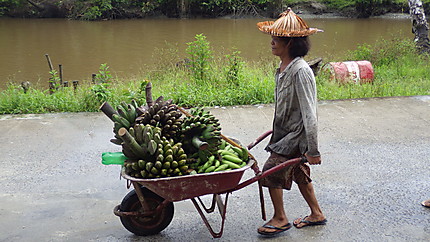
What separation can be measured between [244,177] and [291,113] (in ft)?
4.78

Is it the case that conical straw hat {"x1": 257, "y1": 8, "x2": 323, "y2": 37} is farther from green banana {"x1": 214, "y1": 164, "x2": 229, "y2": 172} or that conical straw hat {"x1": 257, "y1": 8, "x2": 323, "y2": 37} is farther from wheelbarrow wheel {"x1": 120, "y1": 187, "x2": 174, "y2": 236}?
wheelbarrow wheel {"x1": 120, "y1": 187, "x2": 174, "y2": 236}

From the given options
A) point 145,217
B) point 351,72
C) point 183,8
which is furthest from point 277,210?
point 183,8

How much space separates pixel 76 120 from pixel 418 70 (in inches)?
282

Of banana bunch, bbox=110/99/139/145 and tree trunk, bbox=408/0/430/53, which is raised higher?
tree trunk, bbox=408/0/430/53

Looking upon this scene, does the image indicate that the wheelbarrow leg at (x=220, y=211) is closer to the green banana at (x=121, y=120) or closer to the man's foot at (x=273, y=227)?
the man's foot at (x=273, y=227)

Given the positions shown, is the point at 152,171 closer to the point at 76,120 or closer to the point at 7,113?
the point at 76,120

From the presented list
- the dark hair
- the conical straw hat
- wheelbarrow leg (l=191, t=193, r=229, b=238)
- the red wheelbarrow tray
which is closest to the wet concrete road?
wheelbarrow leg (l=191, t=193, r=229, b=238)

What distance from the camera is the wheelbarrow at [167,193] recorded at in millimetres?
2975

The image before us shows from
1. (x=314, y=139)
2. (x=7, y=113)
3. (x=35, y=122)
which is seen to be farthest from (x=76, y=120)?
(x=314, y=139)

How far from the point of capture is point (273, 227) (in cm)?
352

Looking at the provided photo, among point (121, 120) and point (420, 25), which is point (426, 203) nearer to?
point (121, 120)

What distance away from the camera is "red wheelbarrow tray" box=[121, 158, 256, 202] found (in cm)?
294

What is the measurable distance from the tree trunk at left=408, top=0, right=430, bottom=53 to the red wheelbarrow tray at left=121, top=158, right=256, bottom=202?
389 inches

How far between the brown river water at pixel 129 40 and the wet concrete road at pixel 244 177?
5.35m
